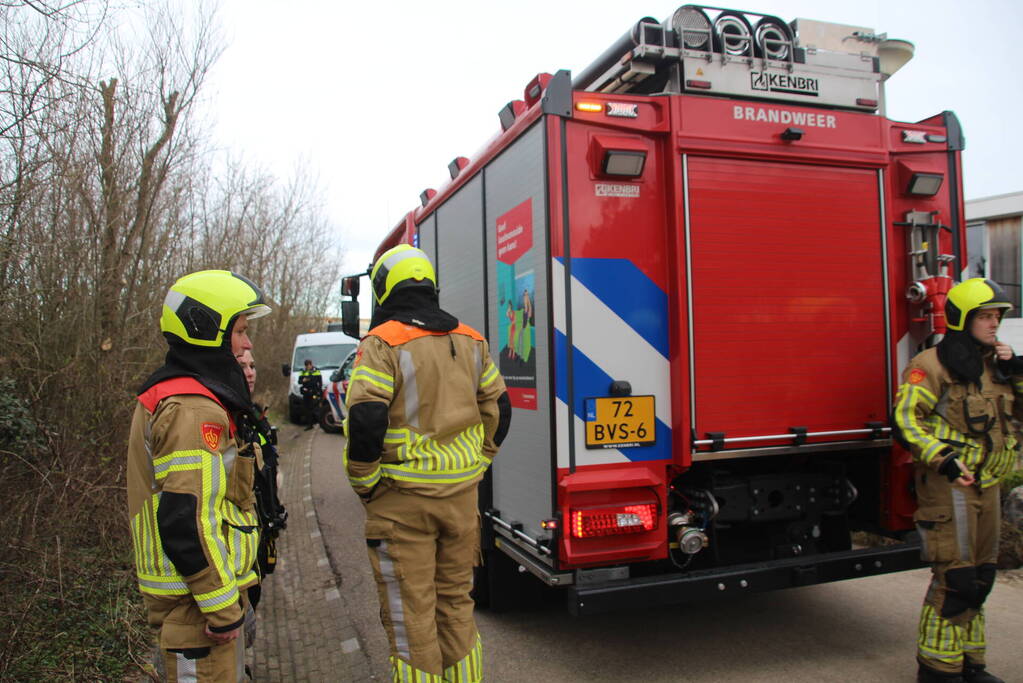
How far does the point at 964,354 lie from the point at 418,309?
280cm

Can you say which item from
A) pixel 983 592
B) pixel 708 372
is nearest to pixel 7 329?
pixel 708 372

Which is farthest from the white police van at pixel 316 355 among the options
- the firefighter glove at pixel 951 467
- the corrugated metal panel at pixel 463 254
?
the firefighter glove at pixel 951 467

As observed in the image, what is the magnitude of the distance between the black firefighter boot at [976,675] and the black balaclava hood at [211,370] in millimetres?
3763

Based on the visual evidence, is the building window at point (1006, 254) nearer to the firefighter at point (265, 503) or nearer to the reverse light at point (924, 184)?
the reverse light at point (924, 184)

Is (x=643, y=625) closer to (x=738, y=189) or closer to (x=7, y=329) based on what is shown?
(x=738, y=189)

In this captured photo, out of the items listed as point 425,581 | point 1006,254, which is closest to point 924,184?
point 425,581

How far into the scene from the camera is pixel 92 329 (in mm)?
6801

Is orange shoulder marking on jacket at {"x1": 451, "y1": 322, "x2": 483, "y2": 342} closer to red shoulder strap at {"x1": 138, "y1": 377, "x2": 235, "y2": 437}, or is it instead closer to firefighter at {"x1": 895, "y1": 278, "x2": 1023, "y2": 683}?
red shoulder strap at {"x1": 138, "y1": 377, "x2": 235, "y2": 437}

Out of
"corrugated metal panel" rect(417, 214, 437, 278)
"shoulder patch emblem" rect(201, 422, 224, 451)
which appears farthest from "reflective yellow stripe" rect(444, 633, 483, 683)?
"corrugated metal panel" rect(417, 214, 437, 278)

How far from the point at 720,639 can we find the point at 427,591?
232 centimetres

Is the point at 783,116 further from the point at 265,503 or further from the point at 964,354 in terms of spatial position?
the point at 265,503

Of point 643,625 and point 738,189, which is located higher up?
point 738,189

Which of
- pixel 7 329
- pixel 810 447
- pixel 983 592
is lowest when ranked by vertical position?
pixel 983 592

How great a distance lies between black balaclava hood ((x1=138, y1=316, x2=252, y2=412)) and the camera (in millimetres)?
2434
